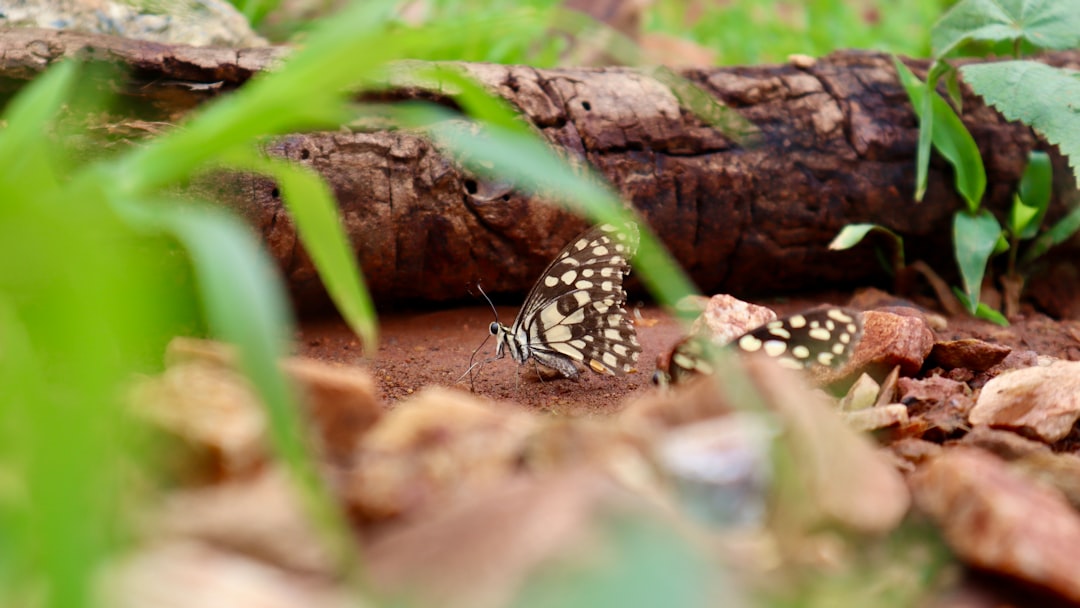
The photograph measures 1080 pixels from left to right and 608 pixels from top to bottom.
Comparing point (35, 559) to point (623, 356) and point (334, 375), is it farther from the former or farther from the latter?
point (623, 356)

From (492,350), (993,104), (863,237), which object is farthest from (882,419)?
(863,237)

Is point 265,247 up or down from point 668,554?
down

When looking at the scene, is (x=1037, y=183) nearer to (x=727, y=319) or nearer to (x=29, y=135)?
(x=727, y=319)

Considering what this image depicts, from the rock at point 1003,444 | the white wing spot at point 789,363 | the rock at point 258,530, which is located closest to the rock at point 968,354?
the white wing spot at point 789,363

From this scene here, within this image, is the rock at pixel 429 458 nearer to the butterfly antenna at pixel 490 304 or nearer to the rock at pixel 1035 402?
the rock at pixel 1035 402

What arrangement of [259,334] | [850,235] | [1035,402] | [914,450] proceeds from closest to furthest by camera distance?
[259,334] → [914,450] → [1035,402] → [850,235]

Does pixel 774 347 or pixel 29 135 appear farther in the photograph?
pixel 774 347

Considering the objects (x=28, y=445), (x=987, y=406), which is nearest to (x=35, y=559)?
(x=28, y=445)
